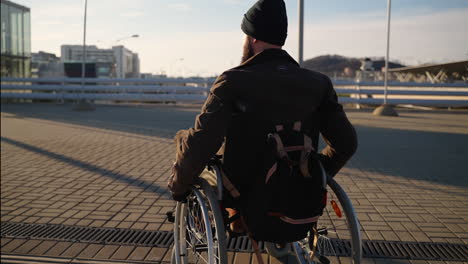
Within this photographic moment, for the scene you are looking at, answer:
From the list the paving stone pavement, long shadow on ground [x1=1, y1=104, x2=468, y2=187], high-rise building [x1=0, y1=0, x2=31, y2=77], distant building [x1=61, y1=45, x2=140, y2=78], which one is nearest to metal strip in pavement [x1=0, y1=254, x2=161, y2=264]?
the paving stone pavement

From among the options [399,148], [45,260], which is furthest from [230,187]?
[399,148]

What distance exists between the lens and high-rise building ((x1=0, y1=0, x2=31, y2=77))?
2142 centimetres

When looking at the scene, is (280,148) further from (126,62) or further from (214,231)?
(126,62)

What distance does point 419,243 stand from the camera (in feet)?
11.8

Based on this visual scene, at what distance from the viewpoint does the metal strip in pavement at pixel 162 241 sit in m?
3.39

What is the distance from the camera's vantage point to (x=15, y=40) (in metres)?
22.4

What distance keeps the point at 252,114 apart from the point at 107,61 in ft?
161

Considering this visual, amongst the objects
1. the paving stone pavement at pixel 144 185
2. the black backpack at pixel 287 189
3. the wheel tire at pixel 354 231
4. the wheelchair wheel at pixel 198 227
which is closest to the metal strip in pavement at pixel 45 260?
the paving stone pavement at pixel 144 185

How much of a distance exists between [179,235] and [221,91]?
112cm

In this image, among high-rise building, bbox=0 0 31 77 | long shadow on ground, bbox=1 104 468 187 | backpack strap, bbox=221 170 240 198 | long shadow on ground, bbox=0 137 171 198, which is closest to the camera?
backpack strap, bbox=221 170 240 198

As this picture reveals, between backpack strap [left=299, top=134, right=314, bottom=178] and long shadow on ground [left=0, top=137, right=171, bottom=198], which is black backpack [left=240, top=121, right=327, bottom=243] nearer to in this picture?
backpack strap [left=299, top=134, right=314, bottom=178]

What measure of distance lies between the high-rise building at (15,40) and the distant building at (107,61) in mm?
3962

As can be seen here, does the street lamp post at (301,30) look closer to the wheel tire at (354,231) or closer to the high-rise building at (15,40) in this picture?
the wheel tire at (354,231)

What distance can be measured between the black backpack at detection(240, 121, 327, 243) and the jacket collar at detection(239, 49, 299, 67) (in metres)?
0.36
